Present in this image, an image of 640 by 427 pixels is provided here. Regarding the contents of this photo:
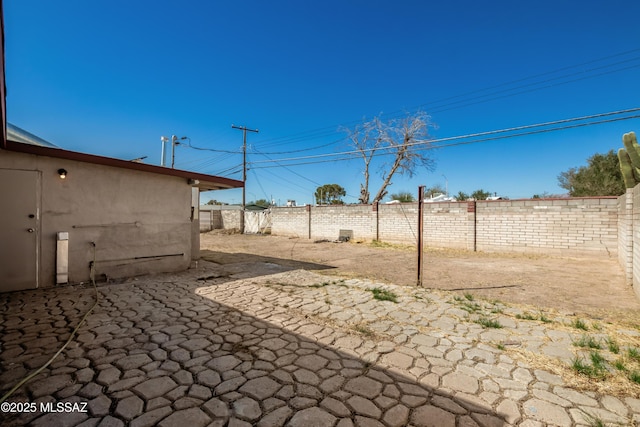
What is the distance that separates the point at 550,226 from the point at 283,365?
11752 millimetres

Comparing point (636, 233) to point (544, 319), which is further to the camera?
point (636, 233)

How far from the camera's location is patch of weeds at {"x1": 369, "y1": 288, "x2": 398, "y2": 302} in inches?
187

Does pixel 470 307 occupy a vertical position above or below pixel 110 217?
below

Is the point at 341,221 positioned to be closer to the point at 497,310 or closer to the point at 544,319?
the point at 497,310

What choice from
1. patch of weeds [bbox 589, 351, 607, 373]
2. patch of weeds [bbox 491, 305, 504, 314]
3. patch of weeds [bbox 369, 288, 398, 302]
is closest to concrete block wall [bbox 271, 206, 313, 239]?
patch of weeds [bbox 369, 288, 398, 302]

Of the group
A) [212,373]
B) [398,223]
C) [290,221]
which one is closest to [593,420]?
[212,373]

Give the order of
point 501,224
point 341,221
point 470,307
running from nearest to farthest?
point 470,307, point 501,224, point 341,221

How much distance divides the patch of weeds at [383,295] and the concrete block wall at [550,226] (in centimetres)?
866

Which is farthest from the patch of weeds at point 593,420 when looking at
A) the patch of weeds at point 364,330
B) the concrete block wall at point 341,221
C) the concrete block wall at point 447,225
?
the concrete block wall at point 341,221

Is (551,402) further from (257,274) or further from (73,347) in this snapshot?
(257,274)

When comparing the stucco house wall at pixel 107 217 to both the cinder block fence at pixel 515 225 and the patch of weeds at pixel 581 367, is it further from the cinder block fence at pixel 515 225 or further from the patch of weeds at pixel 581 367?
the cinder block fence at pixel 515 225

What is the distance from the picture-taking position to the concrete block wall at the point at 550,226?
945cm

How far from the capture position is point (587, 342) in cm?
312

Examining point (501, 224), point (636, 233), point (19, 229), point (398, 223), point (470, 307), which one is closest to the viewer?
point (470, 307)
